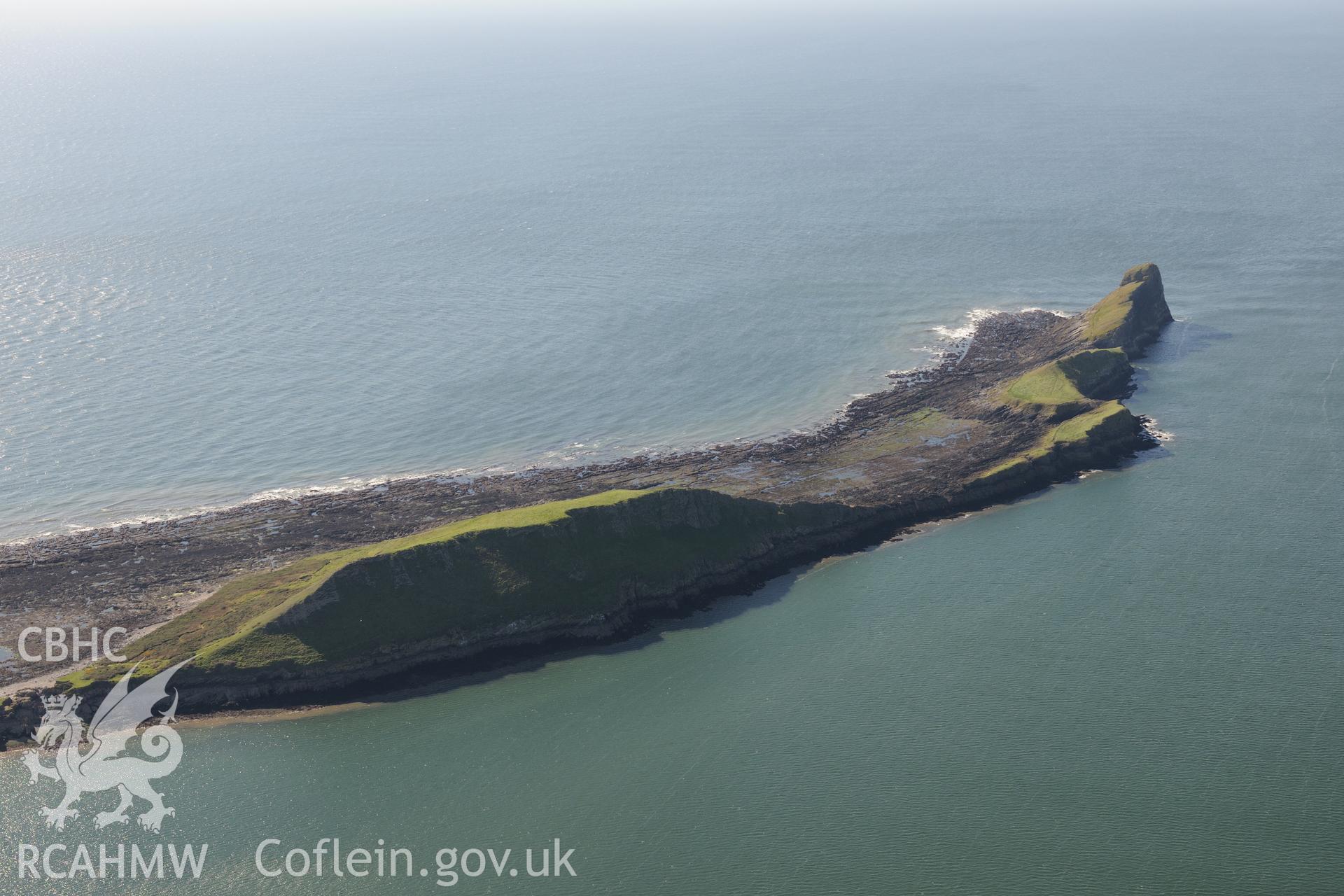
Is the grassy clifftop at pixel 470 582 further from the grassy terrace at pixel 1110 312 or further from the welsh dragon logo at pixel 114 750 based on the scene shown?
the grassy terrace at pixel 1110 312

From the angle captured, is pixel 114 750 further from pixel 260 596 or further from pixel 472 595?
pixel 472 595

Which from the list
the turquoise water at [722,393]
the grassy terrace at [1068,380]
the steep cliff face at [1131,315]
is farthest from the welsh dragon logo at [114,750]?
the steep cliff face at [1131,315]

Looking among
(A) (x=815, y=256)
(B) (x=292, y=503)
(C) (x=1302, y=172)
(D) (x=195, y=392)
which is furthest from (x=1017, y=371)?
(C) (x=1302, y=172)

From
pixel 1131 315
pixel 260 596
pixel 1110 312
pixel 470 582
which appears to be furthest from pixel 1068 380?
pixel 260 596

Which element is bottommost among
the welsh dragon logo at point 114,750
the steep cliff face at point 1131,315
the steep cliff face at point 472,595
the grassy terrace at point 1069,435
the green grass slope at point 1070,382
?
the welsh dragon logo at point 114,750

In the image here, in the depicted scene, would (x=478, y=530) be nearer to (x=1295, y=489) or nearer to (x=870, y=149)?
(x=1295, y=489)

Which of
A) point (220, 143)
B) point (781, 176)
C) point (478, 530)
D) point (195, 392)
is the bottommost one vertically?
point (478, 530)

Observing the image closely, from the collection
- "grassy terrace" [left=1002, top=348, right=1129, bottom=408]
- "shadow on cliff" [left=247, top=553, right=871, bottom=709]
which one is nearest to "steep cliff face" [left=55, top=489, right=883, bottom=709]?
"shadow on cliff" [left=247, top=553, right=871, bottom=709]
